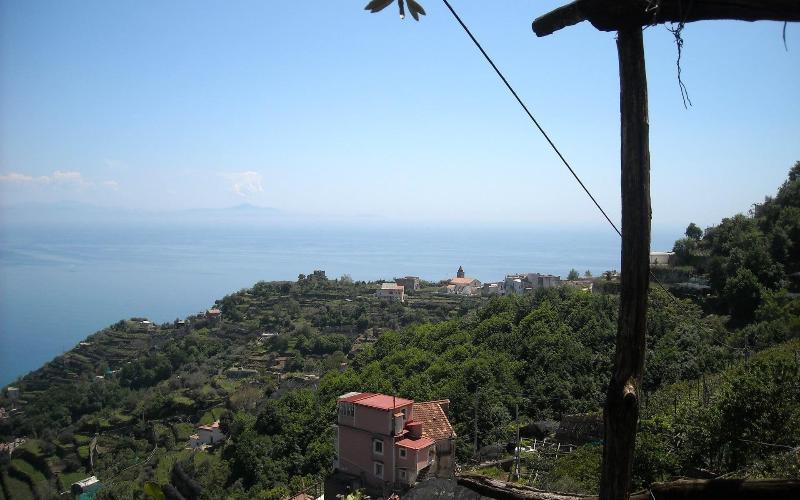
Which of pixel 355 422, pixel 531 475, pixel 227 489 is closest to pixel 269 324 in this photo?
pixel 227 489

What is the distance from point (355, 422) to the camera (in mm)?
10672

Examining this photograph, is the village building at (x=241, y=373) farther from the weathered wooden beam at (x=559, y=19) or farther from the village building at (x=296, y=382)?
the weathered wooden beam at (x=559, y=19)

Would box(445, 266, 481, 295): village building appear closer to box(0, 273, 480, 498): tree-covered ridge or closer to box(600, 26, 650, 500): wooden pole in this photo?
box(0, 273, 480, 498): tree-covered ridge

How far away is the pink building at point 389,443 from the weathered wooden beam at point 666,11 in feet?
31.1

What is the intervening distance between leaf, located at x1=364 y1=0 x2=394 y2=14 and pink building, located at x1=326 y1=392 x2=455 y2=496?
31.4ft

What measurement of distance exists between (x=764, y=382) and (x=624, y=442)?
210 inches

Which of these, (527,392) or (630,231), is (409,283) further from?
(630,231)

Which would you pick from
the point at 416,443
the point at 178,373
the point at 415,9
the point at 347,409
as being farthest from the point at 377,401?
the point at 178,373

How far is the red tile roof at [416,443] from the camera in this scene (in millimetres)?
9938

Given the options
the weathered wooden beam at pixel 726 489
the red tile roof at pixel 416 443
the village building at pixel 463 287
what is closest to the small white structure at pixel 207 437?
the red tile roof at pixel 416 443

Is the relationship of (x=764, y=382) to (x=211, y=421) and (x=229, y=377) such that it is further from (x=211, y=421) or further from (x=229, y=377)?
(x=229, y=377)

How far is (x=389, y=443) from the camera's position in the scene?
33.2 ft

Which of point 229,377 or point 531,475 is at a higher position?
point 531,475

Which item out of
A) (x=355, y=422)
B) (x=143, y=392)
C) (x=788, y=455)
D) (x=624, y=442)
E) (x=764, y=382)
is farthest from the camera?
(x=143, y=392)
